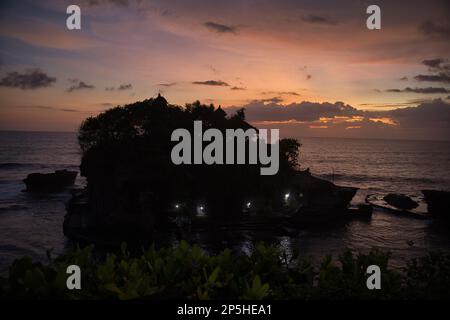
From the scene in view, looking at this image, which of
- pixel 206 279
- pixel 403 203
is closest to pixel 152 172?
pixel 206 279

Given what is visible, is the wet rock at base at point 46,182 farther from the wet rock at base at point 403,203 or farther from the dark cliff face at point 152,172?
the wet rock at base at point 403,203

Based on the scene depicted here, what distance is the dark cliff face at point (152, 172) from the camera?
35.3m

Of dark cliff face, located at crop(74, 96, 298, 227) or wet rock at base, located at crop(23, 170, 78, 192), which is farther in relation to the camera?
wet rock at base, located at crop(23, 170, 78, 192)

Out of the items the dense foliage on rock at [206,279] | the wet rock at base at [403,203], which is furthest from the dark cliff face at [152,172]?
the dense foliage on rock at [206,279]

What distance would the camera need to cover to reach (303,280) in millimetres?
6691

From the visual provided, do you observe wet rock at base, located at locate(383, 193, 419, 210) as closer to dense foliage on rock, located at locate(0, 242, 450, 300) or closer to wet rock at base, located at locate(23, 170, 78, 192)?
dense foliage on rock, located at locate(0, 242, 450, 300)

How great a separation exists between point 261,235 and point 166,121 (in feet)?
49.6

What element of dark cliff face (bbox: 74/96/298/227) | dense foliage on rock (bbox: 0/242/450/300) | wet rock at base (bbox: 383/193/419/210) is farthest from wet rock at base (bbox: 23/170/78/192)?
dense foliage on rock (bbox: 0/242/450/300)

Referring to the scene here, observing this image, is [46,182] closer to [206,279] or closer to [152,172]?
[152,172]

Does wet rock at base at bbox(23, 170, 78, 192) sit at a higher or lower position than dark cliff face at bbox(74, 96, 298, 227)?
lower

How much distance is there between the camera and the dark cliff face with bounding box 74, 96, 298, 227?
35.3 m

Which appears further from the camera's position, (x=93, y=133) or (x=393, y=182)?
A: (x=393, y=182)
